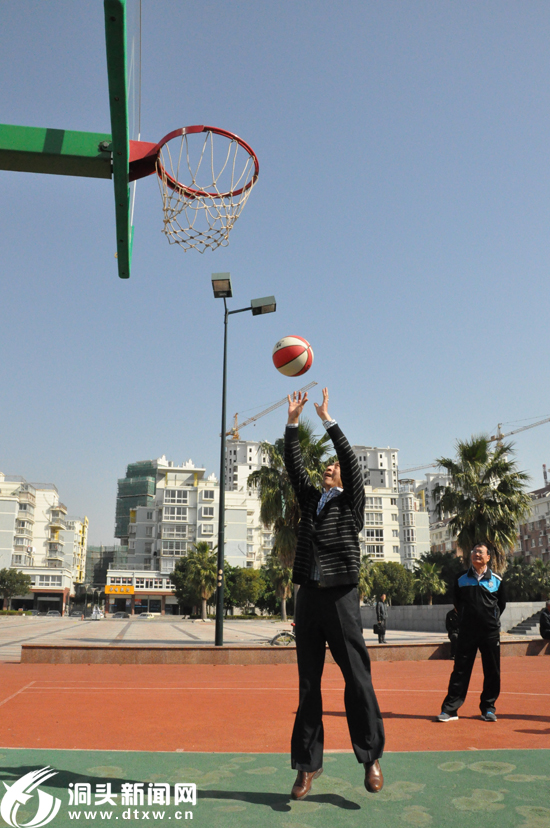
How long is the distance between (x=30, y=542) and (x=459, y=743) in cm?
10825

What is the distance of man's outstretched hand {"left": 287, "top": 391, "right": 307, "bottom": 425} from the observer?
4.25 metres

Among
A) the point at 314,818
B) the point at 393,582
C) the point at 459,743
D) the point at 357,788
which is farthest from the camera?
the point at 393,582

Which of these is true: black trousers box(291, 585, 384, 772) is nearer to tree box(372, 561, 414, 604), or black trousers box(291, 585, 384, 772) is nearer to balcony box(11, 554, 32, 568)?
tree box(372, 561, 414, 604)

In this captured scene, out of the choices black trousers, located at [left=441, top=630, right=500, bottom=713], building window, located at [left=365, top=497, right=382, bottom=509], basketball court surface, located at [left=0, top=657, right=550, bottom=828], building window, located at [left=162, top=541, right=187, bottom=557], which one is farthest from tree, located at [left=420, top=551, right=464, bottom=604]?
black trousers, located at [left=441, top=630, right=500, bottom=713]

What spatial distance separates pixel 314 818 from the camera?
3.05 metres

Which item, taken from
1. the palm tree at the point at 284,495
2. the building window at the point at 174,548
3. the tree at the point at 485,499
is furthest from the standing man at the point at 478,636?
the building window at the point at 174,548

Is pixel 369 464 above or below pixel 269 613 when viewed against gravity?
above

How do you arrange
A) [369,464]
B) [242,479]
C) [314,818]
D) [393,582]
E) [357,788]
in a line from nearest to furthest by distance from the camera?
[314,818], [357,788], [393,582], [242,479], [369,464]

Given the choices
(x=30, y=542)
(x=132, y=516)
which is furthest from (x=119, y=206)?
(x=132, y=516)

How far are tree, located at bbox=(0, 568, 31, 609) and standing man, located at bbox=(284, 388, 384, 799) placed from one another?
83.5 metres

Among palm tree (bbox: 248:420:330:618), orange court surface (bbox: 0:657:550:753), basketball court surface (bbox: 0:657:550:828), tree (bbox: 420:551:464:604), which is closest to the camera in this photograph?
basketball court surface (bbox: 0:657:550:828)

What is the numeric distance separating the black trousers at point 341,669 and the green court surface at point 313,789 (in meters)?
0.26

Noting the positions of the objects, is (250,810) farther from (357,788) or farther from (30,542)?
(30,542)

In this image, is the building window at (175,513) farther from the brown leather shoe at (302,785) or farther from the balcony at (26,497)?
the brown leather shoe at (302,785)
